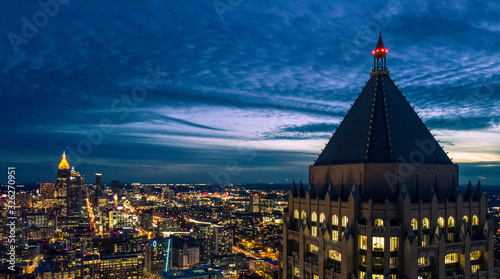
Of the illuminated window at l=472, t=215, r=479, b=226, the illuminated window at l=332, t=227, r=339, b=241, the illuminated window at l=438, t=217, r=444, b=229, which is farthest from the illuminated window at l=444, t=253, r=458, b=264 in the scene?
the illuminated window at l=332, t=227, r=339, b=241

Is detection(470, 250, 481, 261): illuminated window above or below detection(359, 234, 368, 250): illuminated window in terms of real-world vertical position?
below

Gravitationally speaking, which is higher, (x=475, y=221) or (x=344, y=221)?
(x=344, y=221)

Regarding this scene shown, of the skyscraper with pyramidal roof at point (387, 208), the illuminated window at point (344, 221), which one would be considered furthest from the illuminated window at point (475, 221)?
the illuminated window at point (344, 221)

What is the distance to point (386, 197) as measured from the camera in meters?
25.1

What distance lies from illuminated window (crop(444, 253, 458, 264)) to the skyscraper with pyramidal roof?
2.2 inches

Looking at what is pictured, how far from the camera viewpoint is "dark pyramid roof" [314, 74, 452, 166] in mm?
26078

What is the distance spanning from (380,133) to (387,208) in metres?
5.19

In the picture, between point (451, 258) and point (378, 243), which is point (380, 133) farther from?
point (451, 258)

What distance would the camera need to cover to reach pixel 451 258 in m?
25.8

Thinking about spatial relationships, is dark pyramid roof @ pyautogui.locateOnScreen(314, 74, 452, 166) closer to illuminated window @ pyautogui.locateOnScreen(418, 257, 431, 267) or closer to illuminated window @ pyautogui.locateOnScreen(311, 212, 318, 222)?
illuminated window @ pyautogui.locateOnScreen(311, 212, 318, 222)

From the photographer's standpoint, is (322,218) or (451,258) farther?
(322,218)

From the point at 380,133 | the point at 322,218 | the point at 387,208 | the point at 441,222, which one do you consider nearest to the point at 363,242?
the point at 387,208

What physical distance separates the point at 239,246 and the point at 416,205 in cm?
17928

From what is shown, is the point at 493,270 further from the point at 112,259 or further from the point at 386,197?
the point at 112,259
